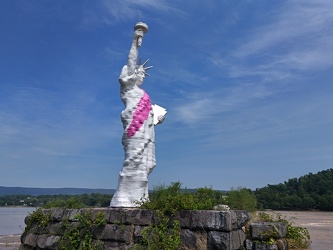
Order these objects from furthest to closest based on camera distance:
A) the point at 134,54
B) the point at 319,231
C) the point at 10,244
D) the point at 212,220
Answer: the point at 319,231
the point at 10,244
the point at 134,54
the point at 212,220

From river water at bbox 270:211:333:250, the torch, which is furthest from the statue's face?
river water at bbox 270:211:333:250

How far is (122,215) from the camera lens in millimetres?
7547

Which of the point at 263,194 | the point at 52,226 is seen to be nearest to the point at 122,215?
the point at 52,226

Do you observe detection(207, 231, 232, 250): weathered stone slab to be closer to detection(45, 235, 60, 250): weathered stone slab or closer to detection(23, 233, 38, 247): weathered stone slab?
detection(45, 235, 60, 250): weathered stone slab

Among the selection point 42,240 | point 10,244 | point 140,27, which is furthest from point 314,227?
point 42,240

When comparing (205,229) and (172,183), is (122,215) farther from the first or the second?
(205,229)

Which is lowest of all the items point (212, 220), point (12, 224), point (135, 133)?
point (12, 224)

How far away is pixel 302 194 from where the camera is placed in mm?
50438

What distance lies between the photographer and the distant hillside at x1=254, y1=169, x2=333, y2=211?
45656 millimetres

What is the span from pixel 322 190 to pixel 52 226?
167 feet

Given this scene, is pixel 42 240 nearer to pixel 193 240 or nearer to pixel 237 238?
pixel 193 240

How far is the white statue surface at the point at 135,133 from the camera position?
368 inches

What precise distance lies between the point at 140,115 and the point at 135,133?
0.54m

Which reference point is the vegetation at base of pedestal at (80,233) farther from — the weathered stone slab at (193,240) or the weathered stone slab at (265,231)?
the weathered stone slab at (265,231)
